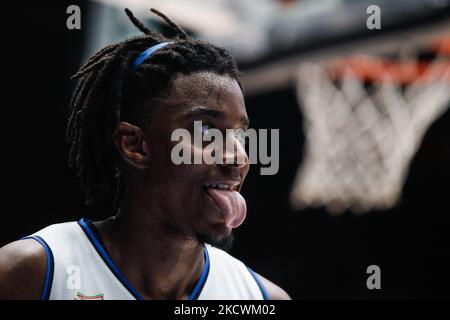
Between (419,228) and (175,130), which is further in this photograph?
(419,228)

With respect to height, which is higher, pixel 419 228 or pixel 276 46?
pixel 276 46

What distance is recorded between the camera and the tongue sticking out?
1886 millimetres

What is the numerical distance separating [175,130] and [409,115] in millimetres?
4711

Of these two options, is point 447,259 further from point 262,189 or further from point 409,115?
point 262,189

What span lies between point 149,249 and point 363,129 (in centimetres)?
478

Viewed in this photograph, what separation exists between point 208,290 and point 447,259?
5157mm

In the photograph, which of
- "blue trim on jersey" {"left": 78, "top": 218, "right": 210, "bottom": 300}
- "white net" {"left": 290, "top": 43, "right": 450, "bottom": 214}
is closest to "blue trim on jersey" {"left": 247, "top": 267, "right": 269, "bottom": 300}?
"blue trim on jersey" {"left": 78, "top": 218, "right": 210, "bottom": 300}

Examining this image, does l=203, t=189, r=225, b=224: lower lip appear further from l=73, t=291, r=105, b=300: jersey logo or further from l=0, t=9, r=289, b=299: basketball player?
l=73, t=291, r=105, b=300: jersey logo

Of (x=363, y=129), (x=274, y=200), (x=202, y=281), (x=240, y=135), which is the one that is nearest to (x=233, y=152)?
(x=240, y=135)
